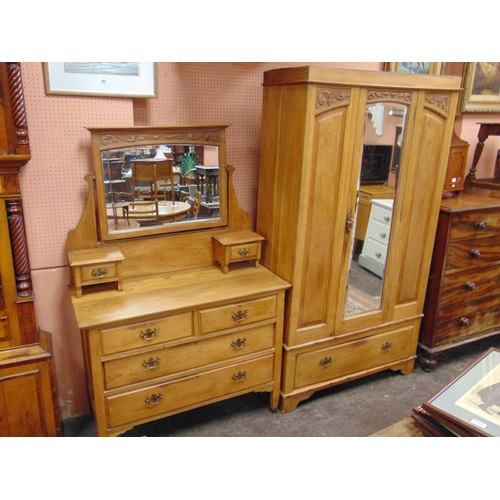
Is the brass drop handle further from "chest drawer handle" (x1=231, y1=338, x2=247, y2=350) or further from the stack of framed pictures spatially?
the stack of framed pictures

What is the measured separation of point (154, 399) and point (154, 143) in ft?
4.22

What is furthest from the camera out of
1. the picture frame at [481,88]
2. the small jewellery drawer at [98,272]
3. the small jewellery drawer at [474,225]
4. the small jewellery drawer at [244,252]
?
the picture frame at [481,88]

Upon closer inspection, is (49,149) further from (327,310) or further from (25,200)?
(327,310)

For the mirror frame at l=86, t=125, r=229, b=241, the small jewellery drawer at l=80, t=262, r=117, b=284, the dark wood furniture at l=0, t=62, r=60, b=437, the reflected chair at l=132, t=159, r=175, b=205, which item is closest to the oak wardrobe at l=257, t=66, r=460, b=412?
the mirror frame at l=86, t=125, r=229, b=241

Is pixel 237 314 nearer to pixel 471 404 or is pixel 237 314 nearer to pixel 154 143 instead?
pixel 154 143

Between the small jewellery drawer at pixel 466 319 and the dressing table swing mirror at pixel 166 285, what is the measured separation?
4.08ft

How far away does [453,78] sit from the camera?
236 cm

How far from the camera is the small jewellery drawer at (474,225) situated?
107 inches

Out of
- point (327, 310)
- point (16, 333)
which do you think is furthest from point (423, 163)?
point (16, 333)

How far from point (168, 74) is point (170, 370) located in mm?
1516

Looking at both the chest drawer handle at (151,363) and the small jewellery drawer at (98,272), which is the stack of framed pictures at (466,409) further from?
the small jewellery drawer at (98,272)

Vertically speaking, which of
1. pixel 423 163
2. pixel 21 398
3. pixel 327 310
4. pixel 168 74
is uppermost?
pixel 168 74

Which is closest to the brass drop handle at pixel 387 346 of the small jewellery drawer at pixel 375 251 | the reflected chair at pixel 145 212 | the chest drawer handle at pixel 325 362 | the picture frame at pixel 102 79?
the chest drawer handle at pixel 325 362

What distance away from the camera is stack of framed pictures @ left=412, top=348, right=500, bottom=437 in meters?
1.34
